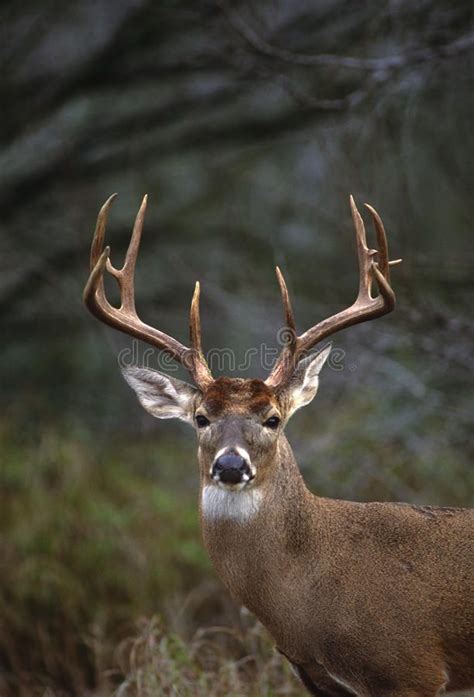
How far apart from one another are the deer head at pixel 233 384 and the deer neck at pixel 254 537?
0.29 feet

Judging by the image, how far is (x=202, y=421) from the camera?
5.45 meters

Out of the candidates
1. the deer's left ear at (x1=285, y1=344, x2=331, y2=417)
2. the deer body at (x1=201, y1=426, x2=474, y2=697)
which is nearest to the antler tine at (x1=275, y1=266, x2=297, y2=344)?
the deer's left ear at (x1=285, y1=344, x2=331, y2=417)

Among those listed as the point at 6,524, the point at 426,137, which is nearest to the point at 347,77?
the point at 426,137

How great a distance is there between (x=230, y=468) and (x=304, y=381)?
93cm

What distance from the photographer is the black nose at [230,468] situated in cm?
498

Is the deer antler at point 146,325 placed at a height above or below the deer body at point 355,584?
above

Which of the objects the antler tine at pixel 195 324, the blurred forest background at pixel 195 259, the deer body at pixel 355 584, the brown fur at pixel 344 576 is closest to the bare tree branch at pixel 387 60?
the blurred forest background at pixel 195 259

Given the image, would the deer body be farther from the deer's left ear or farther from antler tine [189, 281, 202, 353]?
antler tine [189, 281, 202, 353]

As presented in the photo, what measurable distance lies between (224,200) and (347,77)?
2827 mm

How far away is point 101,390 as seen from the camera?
13.7 meters

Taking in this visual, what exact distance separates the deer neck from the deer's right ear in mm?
588

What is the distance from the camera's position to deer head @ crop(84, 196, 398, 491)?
5.23m

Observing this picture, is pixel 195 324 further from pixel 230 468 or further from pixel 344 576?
pixel 344 576

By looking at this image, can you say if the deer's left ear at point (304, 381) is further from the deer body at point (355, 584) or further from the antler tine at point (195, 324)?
the antler tine at point (195, 324)
